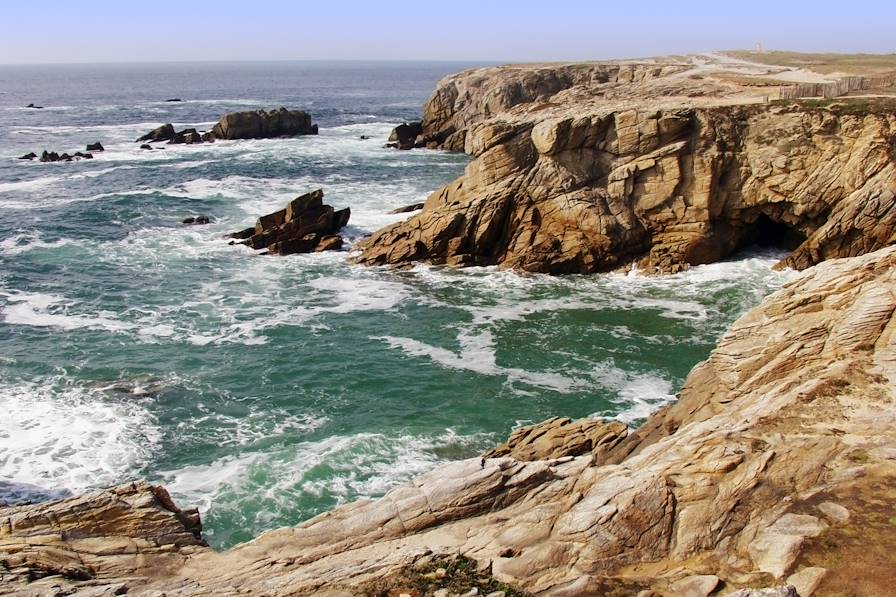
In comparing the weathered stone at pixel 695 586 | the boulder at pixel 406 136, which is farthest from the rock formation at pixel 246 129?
the weathered stone at pixel 695 586

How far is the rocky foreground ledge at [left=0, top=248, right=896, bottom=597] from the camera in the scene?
37.2 ft

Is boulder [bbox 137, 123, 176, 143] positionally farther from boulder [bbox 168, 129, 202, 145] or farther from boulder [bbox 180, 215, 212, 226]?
boulder [bbox 180, 215, 212, 226]

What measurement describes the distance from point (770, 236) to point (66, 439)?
3709 cm

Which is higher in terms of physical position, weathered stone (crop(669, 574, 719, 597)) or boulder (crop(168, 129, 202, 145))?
boulder (crop(168, 129, 202, 145))

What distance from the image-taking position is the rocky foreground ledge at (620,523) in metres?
11.3

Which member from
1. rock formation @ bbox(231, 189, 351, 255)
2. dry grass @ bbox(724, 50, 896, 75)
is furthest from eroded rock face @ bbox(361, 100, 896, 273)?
dry grass @ bbox(724, 50, 896, 75)

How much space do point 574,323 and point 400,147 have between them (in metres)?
55.3

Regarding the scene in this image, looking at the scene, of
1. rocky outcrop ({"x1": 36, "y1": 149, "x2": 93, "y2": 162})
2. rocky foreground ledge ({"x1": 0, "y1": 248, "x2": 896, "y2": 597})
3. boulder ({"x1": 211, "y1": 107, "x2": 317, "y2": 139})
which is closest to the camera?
rocky foreground ledge ({"x1": 0, "y1": 248, "x2": 896, "y2": 597})

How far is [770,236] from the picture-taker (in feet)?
141

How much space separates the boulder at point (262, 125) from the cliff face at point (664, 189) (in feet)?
176

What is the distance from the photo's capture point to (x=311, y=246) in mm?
45375

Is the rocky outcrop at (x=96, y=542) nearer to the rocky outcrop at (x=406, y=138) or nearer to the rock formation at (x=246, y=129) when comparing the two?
the rocky outcrop at (x=406, y=138)

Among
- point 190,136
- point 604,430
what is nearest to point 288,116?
point 190,136

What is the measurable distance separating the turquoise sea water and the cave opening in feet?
6.02
